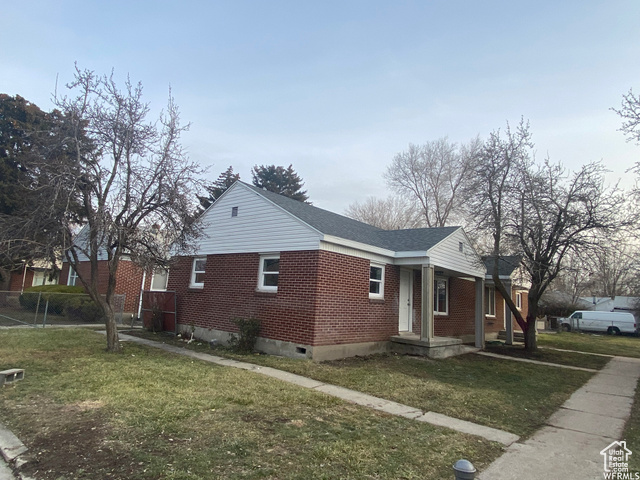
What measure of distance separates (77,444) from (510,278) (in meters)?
16.4

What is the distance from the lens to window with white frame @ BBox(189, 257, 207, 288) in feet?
44.6

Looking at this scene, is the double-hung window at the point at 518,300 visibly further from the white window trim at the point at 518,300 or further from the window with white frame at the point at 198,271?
the window with white frame at the point at 198,271

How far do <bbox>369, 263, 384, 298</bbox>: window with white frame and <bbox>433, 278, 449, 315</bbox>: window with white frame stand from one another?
376cm

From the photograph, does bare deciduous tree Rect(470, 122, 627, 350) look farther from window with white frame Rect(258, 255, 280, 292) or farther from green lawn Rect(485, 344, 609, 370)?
window with white frame Rect(258, 255, 280, 292)

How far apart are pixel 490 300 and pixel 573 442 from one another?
1662cm

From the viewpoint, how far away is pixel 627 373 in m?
11.3

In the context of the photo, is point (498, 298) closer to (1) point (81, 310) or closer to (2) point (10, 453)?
(1) point (81, 310)

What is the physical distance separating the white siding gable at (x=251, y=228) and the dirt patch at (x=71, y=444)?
625cm

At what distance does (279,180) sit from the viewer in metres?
43.1

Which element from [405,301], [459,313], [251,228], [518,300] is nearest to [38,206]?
[251,228]

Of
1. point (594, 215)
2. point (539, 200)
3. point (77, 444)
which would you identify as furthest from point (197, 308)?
point (594, 215)

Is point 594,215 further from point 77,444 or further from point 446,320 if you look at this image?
point 77,444

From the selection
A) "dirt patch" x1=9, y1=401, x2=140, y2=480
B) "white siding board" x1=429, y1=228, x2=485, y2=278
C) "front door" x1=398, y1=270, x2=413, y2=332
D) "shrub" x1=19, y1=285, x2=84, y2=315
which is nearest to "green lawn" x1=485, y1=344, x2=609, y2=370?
"white siding board" x1=429, y1=228, x2=485, y2=278

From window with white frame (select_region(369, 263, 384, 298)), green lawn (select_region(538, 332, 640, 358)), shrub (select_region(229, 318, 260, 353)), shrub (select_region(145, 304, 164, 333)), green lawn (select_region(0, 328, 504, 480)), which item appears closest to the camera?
green lawn (select_region(0, 328, 504, 480))
